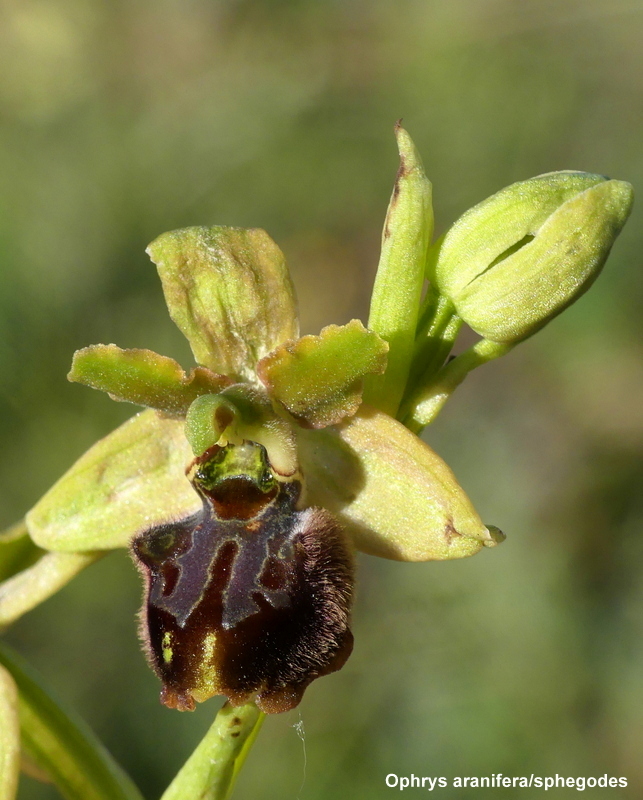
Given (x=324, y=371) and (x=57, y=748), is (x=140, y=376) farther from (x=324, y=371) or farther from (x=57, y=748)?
(x=57, y=748)

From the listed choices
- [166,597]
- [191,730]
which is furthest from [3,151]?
[166,597]

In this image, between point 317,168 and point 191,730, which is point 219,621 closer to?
point 191,730

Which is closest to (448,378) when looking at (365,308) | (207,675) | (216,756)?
(207,675)

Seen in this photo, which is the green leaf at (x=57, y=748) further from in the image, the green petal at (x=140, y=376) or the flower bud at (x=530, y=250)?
the flower bud at (x=530, y=250)

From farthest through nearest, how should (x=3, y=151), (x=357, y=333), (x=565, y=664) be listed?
(x=3, y=151), (x=565, y=664), (x=357, y=333)

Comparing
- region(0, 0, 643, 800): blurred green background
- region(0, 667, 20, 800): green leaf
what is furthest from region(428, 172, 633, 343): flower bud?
region(0, 0, 643, 800): blurred green background

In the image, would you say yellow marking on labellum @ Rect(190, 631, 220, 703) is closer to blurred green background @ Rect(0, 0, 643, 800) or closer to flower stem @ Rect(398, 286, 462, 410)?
flower stem @ Rect(398, 286, 462, 410)

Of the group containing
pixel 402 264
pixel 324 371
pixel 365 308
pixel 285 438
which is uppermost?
pixel 402 264
